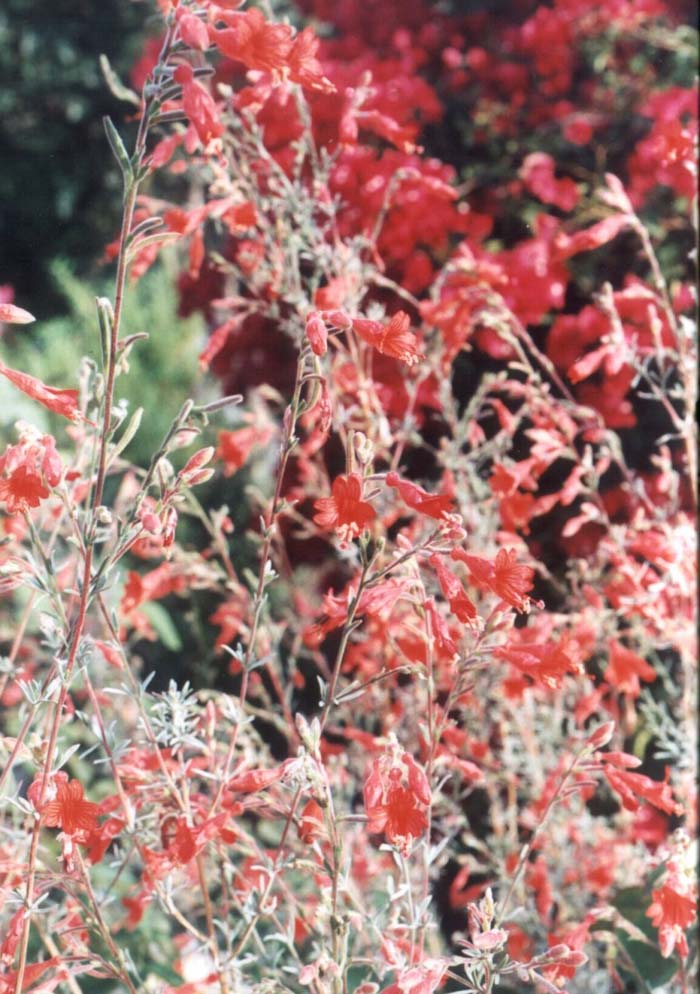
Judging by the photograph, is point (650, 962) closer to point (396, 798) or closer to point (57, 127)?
point (396, 798)

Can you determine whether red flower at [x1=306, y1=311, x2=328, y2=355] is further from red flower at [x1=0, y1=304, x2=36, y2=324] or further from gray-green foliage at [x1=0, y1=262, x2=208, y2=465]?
gray-green foliage at [x1=0, y1=262, x2=208, y2=465]

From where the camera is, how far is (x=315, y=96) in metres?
2.20

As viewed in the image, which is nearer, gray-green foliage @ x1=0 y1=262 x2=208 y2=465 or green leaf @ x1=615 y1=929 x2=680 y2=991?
green leaf @ x1=615 y1=929 x2=680 y2=991

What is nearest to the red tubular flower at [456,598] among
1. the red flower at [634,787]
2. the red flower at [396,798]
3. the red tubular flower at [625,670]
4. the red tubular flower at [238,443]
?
the red flower at [396,798]

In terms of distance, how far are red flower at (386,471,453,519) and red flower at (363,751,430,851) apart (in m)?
0.19

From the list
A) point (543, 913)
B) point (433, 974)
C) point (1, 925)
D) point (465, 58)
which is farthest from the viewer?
point (465, 58)

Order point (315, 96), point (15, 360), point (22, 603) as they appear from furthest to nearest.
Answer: point (15, 360) < point (22, 603) < point (315, 96)

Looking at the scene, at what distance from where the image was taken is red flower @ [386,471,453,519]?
86cm

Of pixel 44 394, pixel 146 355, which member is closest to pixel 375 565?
pixel 44 394

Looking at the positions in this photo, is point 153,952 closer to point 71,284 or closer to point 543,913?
point 543,913

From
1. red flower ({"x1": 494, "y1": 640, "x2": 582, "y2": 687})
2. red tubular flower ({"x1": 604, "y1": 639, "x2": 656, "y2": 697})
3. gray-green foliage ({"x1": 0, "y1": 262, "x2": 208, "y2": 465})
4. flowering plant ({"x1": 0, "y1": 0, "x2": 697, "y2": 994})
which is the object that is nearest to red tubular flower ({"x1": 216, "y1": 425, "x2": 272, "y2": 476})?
flowering plant ({"x1": 0, "y1": 0, "x2": 697, "y2": 994})

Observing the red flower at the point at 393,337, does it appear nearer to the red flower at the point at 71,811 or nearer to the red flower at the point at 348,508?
the red flower at the point at 348,508

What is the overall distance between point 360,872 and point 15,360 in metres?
3.67

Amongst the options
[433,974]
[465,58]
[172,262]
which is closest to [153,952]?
[433,974]
